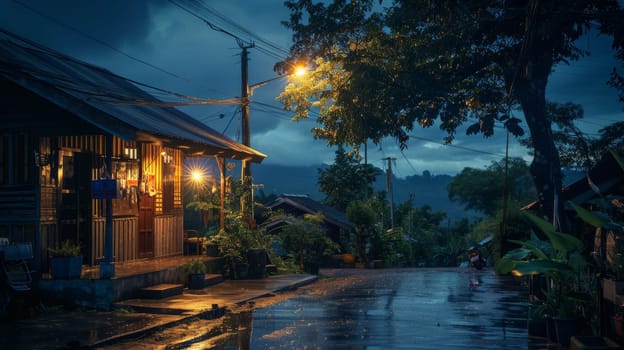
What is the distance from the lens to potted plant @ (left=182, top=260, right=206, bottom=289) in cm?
1712

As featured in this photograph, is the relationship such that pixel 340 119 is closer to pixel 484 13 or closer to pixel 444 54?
pixel 444 54

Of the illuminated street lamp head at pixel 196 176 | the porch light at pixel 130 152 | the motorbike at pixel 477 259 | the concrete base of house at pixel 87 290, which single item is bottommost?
the motorbike at pixel 477 259

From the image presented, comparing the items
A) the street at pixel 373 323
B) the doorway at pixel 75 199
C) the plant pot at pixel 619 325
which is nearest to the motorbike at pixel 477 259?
the street at pixel 373 323

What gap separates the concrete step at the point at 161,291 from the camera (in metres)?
14.9

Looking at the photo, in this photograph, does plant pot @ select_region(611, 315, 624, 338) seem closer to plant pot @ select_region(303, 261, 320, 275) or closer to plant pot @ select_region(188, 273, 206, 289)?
plant pot @ select_region(188, 273, 206, 289)

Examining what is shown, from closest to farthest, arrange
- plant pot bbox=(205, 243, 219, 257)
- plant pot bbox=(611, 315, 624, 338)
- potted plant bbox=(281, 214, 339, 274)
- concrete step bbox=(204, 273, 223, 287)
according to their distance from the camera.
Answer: plant pot bbox=(611, 315, 624, 338)
concrete step bbox=(204, 273, 223, 287)
plant pot bbox=(205, 243, 219, 257)
potted plant bbox=(281, 214, 339, 274)

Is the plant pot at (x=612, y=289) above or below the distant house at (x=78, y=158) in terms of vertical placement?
below

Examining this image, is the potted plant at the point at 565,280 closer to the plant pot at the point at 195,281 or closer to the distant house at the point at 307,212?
the plant pot at the point at 195,281

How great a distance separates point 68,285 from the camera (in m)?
13.6

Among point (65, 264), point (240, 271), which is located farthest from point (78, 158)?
point (240, 271)

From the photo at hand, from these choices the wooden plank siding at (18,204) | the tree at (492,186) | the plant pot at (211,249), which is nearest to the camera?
the wooden plank siding at (18,204)

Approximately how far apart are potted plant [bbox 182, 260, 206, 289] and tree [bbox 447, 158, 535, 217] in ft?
176

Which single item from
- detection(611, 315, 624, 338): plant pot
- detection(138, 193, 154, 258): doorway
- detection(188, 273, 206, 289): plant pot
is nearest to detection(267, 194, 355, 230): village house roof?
detection(138, 193, 154, 258): doorway

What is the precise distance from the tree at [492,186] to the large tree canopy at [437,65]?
45.5 m
